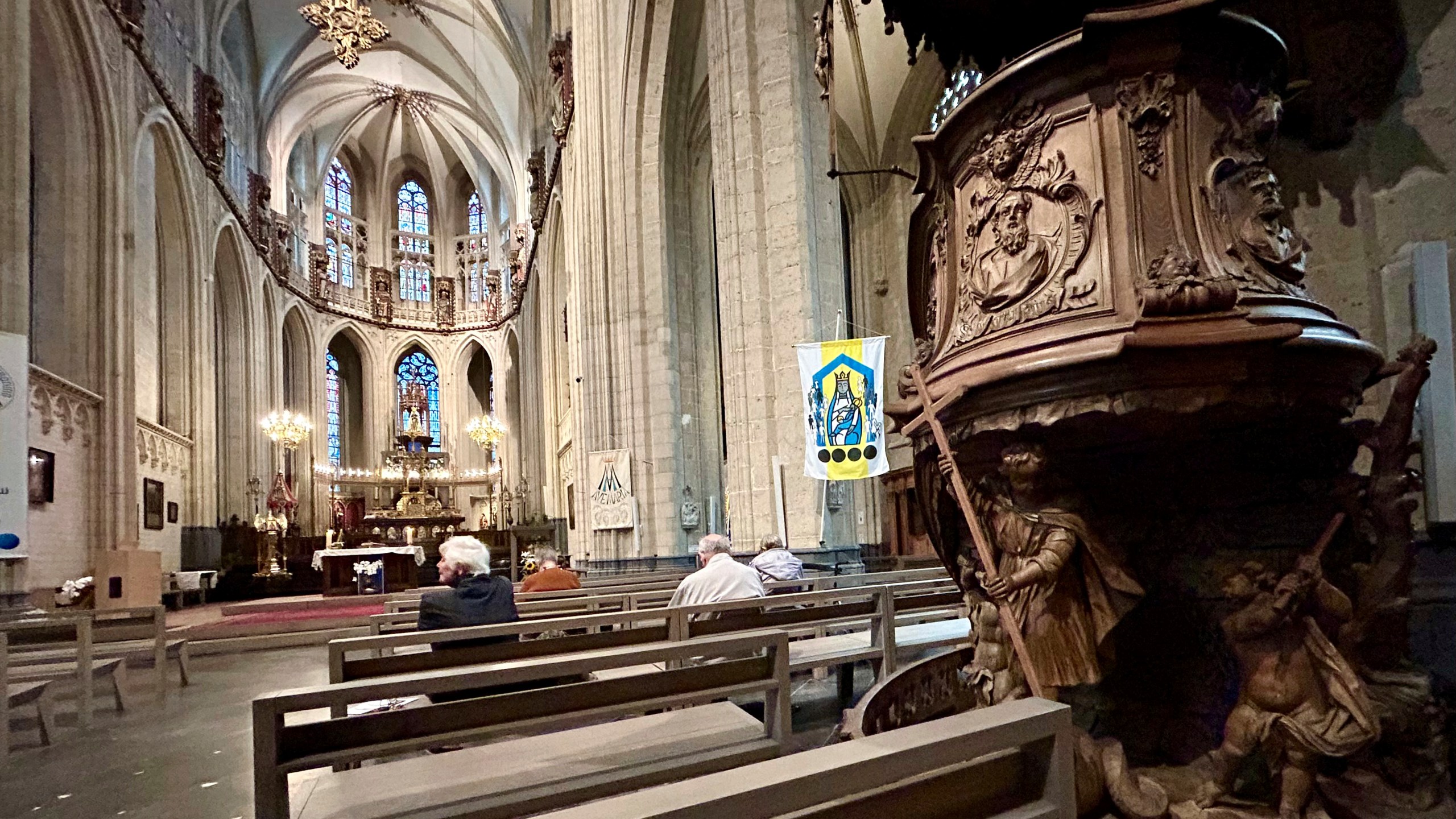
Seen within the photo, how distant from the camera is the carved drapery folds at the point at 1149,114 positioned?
241 centimetres

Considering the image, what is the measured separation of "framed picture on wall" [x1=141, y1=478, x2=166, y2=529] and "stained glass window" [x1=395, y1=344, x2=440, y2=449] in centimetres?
1541

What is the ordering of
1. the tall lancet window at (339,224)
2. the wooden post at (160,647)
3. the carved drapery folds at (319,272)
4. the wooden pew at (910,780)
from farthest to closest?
the tall lancet window at (339,224) → the carved drapery folds at (319,272) → the wooden post at (160,647) → the wooden pew at (910,780)

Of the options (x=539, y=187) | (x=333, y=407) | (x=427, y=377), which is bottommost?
(x=333, y=407)

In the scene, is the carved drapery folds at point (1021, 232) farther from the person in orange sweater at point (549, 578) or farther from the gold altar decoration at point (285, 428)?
the gold altar decoration at point (285, 428)

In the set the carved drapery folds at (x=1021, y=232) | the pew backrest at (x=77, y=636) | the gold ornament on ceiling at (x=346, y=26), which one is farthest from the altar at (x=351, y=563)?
the carved drapery folds at (x=1021, y=232)

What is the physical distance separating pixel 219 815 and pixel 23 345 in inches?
223

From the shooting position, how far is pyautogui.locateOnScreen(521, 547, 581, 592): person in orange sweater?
641 cm

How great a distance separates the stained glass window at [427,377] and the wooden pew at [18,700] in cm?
2801

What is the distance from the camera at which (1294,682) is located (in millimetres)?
2156

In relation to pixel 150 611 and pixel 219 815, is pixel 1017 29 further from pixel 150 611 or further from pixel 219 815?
pixel 150 611

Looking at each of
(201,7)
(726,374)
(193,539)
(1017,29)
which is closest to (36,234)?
(193,539)

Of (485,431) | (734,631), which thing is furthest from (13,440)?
(485,431)

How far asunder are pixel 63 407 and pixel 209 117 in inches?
402

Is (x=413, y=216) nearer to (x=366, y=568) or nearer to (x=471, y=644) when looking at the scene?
(x=366, y=568)
